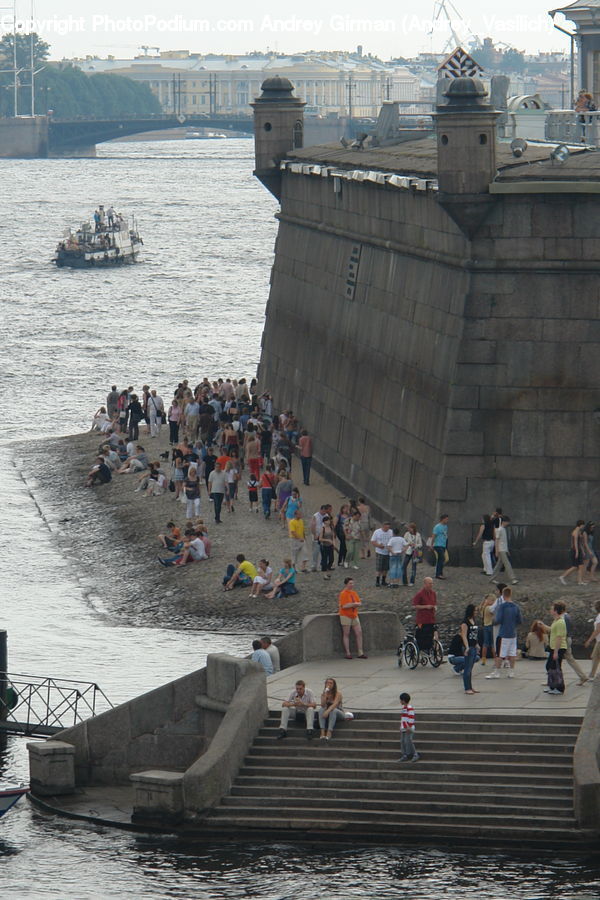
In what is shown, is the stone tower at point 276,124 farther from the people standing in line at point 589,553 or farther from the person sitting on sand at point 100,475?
the people standing in line at point 589,553

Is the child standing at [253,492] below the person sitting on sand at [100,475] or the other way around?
the other way around

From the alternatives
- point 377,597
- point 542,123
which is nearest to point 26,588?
point 377,597

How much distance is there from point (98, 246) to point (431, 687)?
9725cm

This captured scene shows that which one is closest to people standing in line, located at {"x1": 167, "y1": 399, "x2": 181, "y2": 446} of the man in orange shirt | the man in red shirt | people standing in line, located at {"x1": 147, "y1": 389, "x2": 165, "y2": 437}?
people standing in line, located at {"x1": 147, "y1": 389, "x2": 165, "y2": 437}

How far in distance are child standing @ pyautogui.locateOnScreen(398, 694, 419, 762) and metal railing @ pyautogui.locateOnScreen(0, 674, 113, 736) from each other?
5.84 m

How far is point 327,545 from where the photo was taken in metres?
37.4

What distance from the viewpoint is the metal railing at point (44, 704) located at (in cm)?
3052

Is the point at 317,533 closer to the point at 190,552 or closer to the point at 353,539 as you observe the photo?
the point at 353,539

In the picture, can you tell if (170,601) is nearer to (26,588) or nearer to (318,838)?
(26,588)

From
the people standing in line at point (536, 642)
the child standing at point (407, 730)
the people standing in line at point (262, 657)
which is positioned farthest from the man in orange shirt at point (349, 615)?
the child standing at point (407, 730)

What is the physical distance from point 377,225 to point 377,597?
10.4 meters

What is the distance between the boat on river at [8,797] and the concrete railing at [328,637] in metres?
4.93

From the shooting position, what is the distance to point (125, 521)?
46.1m

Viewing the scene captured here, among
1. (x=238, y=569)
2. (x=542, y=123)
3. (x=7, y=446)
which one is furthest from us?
(x=7, y=446)
